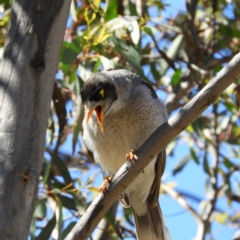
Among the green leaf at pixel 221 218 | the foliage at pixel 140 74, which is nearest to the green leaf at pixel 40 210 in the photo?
the foliage at pixel 140 74

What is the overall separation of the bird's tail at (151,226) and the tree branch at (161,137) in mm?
1078

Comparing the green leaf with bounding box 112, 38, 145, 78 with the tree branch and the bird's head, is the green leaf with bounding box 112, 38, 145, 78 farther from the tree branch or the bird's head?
the tree branch

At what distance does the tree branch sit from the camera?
195 centimetres

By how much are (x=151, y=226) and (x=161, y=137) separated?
4.36ft

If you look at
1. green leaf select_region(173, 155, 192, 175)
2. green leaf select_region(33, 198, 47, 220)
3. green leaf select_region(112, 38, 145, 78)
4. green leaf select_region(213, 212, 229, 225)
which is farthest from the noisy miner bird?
green leaf select_region(173, 155, 192, 175)

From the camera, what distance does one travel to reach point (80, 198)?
10.8ft

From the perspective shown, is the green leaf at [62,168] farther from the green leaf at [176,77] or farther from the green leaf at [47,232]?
the green leaf at [176,77]

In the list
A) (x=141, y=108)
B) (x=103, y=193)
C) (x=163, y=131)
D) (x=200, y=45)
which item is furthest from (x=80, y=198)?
(x=200, y=45)

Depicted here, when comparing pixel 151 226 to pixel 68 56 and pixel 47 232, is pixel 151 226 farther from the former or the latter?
pixel 68 56

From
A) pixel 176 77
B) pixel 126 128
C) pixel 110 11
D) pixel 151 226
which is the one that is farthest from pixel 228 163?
pixel 126 128

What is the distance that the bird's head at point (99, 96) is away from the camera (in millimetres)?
2879

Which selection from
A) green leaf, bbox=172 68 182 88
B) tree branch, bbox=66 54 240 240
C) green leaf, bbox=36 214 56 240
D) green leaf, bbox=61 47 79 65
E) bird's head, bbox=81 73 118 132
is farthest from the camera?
green leaf, bbox=172 68 182 88

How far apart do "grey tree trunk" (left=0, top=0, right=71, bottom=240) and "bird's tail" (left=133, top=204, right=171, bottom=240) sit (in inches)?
48.0

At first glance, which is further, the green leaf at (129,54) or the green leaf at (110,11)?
the green leaf at (110,11)
